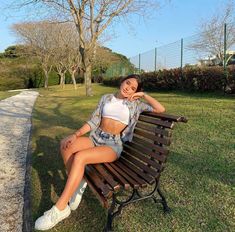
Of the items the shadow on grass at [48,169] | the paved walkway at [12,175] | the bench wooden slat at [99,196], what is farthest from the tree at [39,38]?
the bench wooden slat at [99,196]

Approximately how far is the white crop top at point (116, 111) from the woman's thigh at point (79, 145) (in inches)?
14.3

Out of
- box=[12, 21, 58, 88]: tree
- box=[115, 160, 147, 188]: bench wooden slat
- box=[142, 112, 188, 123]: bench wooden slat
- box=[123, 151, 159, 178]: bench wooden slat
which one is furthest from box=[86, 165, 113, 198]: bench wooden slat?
box=[12, 21, 58, 88]: tree

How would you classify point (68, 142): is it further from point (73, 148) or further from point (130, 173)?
point (130, 173)

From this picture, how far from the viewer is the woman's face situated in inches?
143

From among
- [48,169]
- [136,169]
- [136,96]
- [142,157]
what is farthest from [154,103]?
[48,169]

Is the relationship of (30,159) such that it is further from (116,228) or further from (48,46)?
(48,46)

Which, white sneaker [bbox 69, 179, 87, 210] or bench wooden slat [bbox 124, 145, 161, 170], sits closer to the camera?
bench wooden slat [bbox 124, 145, 161, 170]

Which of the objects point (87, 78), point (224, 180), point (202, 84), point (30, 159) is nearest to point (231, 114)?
point (224, 180)

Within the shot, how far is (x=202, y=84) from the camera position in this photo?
44.7ft

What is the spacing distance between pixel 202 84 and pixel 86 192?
1070cm

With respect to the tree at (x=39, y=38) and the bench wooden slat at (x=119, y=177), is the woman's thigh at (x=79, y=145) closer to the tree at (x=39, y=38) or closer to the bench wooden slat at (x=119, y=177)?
the bench wooden slat at (x=119, y=177)

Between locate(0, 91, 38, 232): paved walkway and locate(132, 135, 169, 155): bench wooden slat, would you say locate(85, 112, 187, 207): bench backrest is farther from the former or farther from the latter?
locate(0, 91, 38, 232): paved walkway

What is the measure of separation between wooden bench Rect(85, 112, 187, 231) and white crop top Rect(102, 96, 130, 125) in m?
0.20

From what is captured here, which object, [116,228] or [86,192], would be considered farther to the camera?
[86,192]
